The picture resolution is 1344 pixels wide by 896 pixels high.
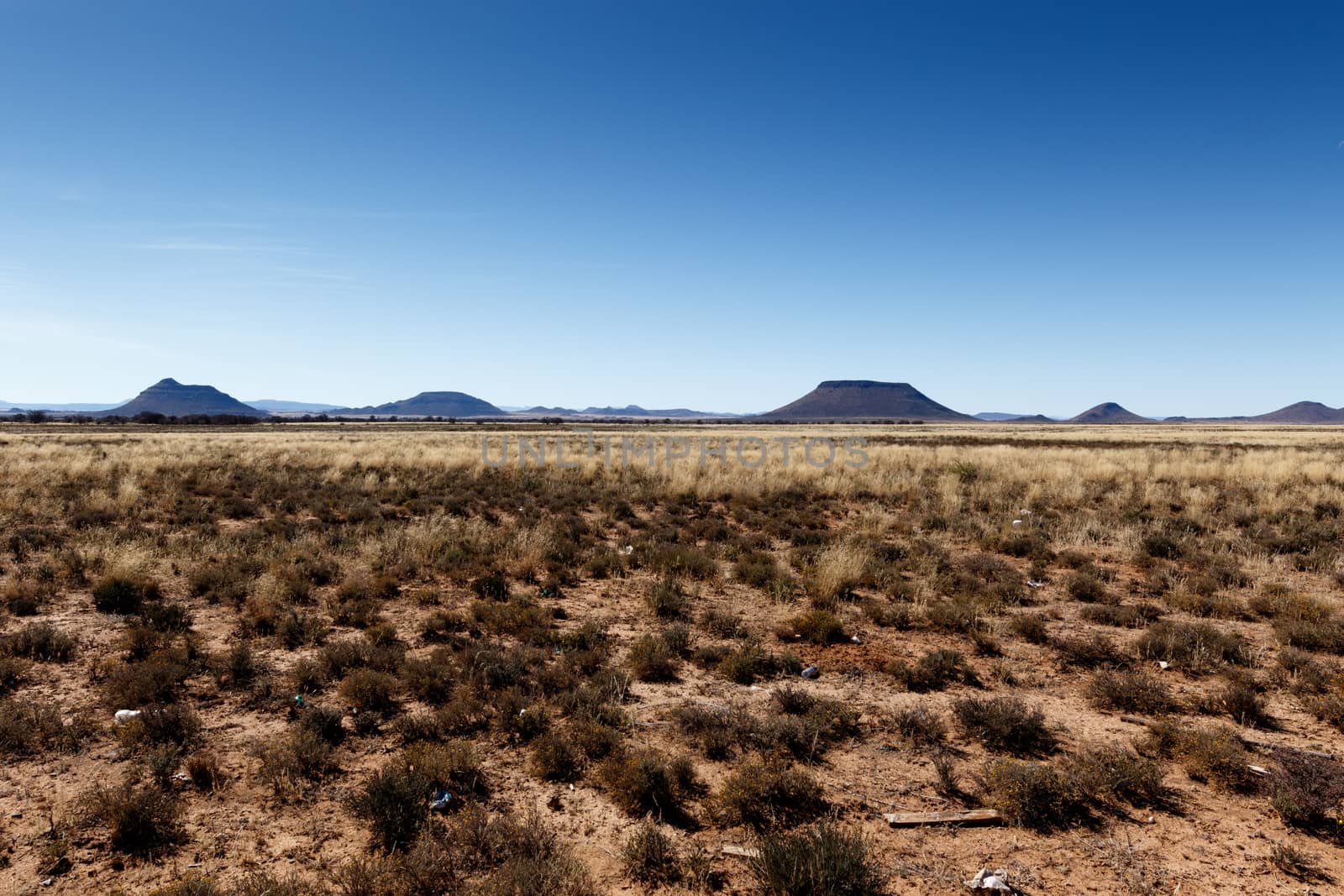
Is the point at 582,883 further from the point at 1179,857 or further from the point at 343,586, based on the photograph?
the point at 343,586

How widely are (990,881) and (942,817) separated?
24.6 inches

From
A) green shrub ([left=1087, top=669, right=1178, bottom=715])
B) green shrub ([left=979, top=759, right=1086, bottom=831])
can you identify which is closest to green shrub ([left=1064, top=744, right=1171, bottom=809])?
green shrub ([left=979, top=759, right=1086, bottom=831])

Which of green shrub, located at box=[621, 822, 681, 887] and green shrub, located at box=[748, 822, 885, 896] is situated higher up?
green shrub, located at box=[748, 822, 885, 896]

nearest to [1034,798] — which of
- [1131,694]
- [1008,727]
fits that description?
[1008,727]

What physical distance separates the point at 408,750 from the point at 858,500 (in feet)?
51.5

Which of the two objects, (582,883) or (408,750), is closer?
(582,883)

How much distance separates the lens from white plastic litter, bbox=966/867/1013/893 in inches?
150

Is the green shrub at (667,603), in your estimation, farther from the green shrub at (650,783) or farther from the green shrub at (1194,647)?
the green shrub at (1194,647)

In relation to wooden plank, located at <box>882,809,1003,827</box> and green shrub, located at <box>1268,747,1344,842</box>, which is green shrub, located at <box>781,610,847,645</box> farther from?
green shrub, located at <box>1268,747,1344,842</box>

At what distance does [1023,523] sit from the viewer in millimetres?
14711

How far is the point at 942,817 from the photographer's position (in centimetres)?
446

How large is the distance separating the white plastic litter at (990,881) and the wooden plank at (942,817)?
496mm

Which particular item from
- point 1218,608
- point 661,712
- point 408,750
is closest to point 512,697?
point 408,750

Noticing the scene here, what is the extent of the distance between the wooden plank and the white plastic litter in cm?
50
